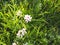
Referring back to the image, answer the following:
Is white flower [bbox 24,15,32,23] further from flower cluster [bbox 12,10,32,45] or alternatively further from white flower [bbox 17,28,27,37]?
white flower [bbox 17,28,27,37]

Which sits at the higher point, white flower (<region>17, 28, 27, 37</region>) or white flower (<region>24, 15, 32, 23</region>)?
white flower (<region>24, 15, 32, 23</region>)

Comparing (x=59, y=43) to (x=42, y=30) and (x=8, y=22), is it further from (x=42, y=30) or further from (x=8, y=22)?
(x=8, y=22)

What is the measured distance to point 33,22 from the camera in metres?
2.83

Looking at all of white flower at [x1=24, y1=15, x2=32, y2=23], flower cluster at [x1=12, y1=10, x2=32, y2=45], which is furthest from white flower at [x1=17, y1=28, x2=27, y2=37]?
white flower at [x1=24, y1=15, x2=32, y2=23]

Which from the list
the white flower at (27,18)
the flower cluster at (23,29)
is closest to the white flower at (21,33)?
the flower cluster at (23,29)

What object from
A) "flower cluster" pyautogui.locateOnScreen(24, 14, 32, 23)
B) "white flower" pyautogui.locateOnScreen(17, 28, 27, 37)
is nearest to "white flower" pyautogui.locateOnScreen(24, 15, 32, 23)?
"flower cluster" pyautogui.locateOnScreen(24, 14, 32, 23)

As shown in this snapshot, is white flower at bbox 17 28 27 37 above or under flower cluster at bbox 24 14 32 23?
under

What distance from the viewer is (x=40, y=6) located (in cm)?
291

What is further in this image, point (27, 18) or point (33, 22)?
point (33, 22)

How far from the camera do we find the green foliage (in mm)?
2713

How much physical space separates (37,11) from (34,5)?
0.12 metres

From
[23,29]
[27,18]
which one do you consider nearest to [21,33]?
[23,29]

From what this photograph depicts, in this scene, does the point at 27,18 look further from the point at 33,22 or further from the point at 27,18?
the point at 33,22

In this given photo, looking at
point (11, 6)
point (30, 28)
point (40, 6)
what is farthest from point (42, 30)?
point (11, 6)
